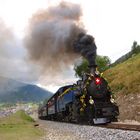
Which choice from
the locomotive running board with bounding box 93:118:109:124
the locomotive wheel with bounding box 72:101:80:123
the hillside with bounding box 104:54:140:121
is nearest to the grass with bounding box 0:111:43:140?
the locomotive wheel with bounding box 72:101:80:123

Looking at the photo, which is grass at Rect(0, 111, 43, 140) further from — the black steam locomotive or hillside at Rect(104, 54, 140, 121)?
hillside at Rect(104, 54, 140, 121)

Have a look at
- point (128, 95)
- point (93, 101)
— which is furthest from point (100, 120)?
point (128, 95)

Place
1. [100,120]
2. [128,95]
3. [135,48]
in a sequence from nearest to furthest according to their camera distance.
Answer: [100,120], [128,95], [135,48]

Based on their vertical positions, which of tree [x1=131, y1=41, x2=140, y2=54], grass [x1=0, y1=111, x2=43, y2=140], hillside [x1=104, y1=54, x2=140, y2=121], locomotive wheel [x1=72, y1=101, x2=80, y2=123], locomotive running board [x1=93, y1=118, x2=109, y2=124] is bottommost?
grass [x1=0, y1=111, x2=43, y2=140]

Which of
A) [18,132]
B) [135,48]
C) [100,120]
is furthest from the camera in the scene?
[135,48]

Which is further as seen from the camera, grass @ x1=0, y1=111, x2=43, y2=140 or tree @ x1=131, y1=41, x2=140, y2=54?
tree @ x1=131, y1=41, x2=140, y2=54

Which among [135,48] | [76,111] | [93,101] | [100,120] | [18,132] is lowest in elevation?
[18,132]

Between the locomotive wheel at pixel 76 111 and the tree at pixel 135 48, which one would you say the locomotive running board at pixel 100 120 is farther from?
the tree at pixel 135 48

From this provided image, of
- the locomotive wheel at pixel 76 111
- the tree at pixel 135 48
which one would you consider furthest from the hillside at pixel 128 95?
the tree at pixel 135 48

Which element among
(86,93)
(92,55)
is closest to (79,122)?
(86,93)

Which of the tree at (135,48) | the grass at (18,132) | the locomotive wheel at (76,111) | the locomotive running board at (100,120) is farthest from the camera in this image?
the tree at (135,48)

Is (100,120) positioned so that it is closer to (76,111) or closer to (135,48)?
(76,111)

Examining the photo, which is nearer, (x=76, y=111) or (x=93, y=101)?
(x=93, y=101)

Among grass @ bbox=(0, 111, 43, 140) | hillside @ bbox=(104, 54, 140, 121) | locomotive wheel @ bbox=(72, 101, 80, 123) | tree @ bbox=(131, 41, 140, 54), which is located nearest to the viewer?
grass @ bbox=(0, 111, 43, 140)
